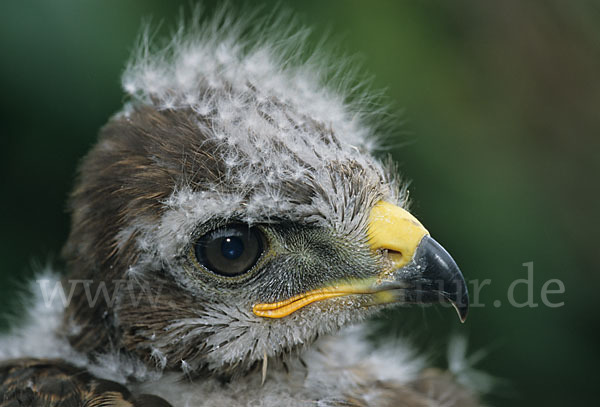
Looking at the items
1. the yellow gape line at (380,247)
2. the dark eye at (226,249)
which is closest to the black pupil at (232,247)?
the dark eye at (226,249)

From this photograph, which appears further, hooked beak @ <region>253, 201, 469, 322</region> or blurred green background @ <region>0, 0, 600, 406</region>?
blurred green background @ <region>0, 0, 600, 406</region>

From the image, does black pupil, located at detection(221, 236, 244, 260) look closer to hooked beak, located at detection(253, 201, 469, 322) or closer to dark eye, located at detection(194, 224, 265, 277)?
dark eye, located at detection(194, 224, 265, 277)

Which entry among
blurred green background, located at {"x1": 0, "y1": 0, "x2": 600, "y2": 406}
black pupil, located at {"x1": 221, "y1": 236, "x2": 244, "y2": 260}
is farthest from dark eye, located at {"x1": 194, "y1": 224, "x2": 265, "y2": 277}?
blurred green background, located at {"x1": 0, "y1": 0, "x2": 600, "y2": 406}

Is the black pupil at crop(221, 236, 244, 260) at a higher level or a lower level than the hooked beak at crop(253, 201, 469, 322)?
lower

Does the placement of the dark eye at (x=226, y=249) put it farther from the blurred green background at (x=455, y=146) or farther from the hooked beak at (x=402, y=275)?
the blurred green background at (x=455, y=146)

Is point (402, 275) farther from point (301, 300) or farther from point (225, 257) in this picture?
point (225, 257)

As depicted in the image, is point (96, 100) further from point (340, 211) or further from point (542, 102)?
point (542, 102)
